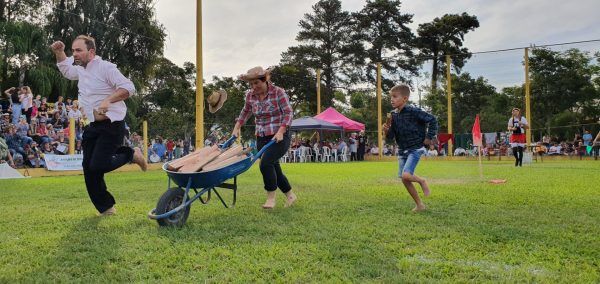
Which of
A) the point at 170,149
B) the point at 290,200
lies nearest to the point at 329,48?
the point at 170,149

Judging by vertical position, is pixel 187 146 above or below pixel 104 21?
below

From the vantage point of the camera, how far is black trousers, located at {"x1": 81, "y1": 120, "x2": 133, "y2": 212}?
189 inches

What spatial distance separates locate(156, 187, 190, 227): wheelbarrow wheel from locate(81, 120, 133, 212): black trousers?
0.86 meters

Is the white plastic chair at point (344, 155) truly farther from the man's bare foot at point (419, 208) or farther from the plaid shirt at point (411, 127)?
the man's bare foot at point (419, 208)

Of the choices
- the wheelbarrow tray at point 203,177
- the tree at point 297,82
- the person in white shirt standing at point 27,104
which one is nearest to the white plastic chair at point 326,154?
the person in white shirt standing at point 27,104

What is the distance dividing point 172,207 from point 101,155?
3.23ft

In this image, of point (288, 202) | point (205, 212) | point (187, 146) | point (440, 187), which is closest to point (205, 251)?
point (205, 212)

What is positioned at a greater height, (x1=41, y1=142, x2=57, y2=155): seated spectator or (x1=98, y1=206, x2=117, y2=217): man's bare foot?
(x1=41, y1=142, x2=57, y2=155): seated spectator

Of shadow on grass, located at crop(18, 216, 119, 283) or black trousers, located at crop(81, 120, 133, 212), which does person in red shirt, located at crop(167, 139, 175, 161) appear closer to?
black trousers, located at crop(81, 120, 133, 212)

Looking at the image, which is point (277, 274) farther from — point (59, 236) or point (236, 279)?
point (59, 236)

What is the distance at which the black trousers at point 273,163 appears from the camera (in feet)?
18.1

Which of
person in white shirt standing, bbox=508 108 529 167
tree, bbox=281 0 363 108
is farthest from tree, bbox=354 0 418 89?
person in white shirt standing, bbox=508 108 529 167

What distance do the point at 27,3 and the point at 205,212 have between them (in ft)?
84.6

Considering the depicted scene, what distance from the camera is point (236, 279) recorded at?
2.68 m
